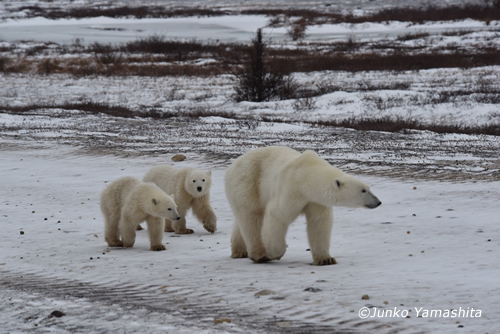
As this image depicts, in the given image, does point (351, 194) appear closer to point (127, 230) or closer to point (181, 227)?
point (127, 230)

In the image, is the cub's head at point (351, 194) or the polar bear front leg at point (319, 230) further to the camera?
the polar bear front leg at point (319, 230)

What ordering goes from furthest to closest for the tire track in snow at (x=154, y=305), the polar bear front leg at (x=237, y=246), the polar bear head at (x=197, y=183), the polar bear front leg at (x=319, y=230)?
the polar bear head at (x=197, y=183)
the polar bear front leg at (x=237, y=246)
the polar bear front leg at (x=319, y=230)
the tire track in snow at (x=154, y=305)

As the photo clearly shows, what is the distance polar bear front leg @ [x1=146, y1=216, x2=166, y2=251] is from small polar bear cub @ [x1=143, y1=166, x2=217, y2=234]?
1004 millimetres

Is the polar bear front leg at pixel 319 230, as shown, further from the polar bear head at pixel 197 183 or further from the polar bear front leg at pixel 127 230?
the polar bear head at pixel 197 183

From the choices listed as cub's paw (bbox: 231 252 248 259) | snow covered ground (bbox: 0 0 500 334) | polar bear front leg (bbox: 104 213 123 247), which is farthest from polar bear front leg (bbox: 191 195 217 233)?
cub's paw (bbox: 231 252 248 259)

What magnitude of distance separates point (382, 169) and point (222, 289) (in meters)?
6.79

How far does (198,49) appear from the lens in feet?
147

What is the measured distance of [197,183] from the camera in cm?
809

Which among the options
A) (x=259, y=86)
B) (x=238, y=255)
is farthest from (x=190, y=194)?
(x=259, y=86)

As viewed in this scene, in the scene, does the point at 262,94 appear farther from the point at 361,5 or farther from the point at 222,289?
the point at 361,5

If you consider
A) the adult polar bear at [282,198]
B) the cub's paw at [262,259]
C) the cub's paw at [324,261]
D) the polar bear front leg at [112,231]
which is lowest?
the polar bear front leg at [112,231]

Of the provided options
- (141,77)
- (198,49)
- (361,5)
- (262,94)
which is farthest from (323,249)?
(361,5)

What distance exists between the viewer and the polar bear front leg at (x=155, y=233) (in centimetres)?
717

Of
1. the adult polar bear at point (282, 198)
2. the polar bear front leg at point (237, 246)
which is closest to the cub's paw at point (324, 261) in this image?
the adult polar bear at point (282, 198)
